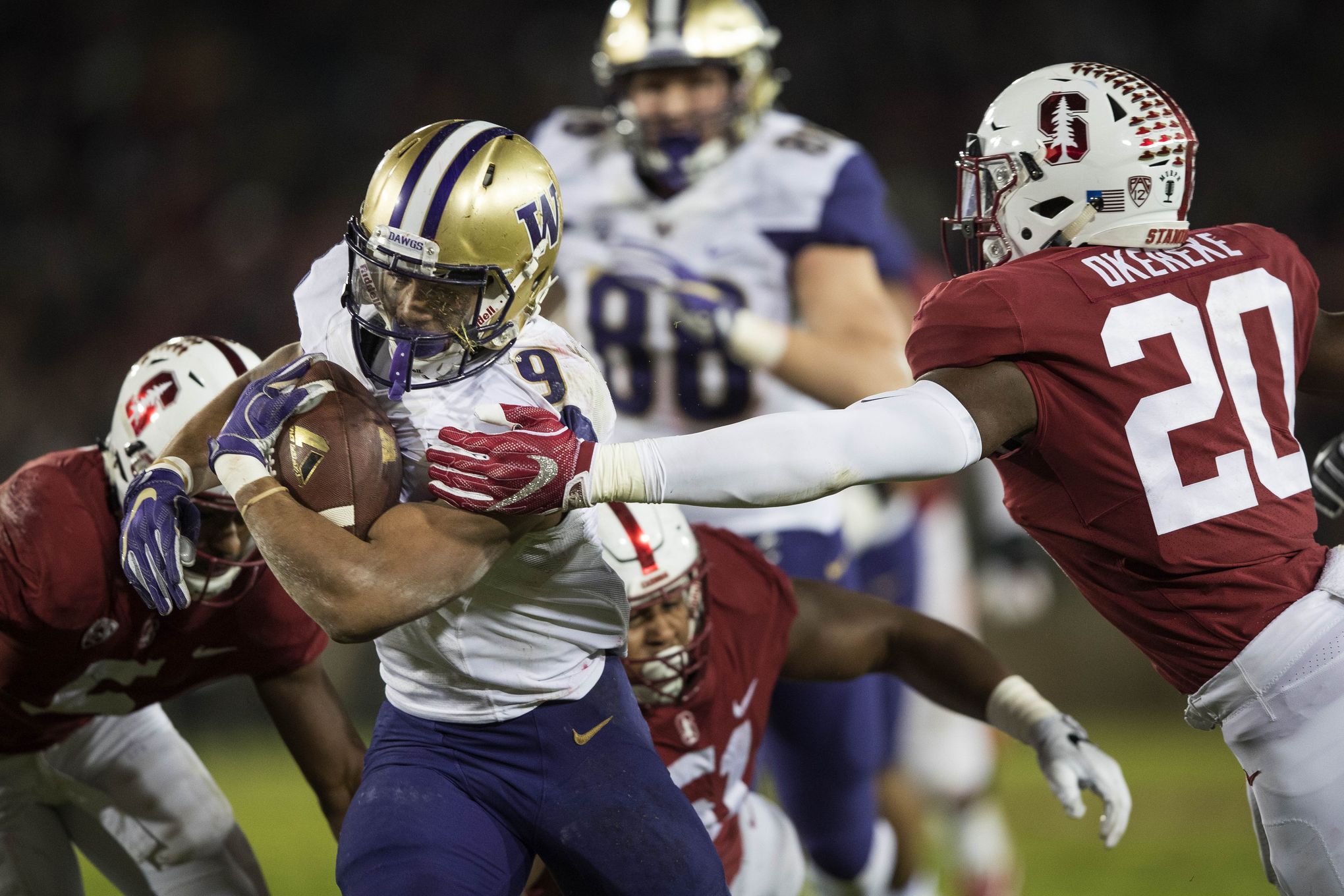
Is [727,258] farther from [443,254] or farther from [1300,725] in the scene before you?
[1300,725]

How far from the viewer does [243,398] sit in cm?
216

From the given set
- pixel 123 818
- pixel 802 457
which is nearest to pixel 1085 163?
pixel 802 457

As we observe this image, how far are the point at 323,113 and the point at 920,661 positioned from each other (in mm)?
8142

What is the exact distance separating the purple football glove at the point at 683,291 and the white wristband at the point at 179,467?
1.75 meters

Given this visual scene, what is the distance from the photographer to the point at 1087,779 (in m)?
2.54

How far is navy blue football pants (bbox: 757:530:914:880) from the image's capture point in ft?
12.0

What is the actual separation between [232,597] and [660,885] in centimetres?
111

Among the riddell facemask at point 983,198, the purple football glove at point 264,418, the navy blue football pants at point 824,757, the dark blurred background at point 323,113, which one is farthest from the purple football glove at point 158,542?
the dark blurred background at point 323,113

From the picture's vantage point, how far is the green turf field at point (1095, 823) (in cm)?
494

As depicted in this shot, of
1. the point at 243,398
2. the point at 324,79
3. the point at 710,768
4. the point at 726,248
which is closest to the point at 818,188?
the point at 726,248

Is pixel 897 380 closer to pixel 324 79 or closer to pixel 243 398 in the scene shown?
pixel 243 398

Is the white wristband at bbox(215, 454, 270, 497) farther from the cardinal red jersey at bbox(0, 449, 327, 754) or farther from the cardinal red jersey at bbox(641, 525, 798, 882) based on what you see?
the cardinal red jersey at bbox(641, 525, 798, 882)

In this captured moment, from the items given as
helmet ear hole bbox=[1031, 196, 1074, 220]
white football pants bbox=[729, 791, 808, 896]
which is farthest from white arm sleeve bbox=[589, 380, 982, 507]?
white football pants bbox=[729, 791, 808, 896]

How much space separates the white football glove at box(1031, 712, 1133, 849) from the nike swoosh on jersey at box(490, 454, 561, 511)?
3.58 ft
